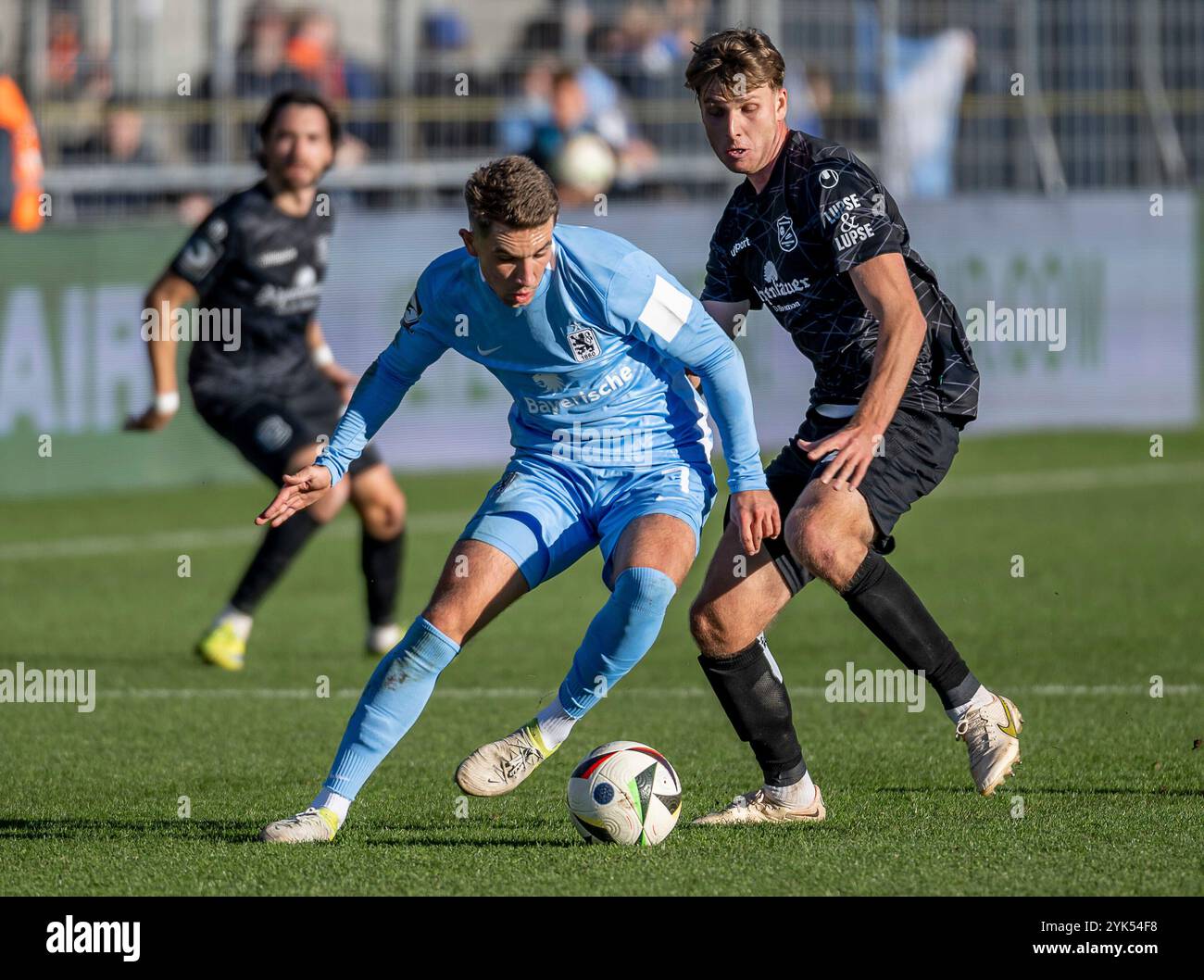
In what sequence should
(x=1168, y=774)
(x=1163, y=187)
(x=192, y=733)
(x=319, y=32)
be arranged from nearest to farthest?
1. (x=1168, y=774)
2. (x=192, y=733)
3. (x=319, y=32)
4. (x=1163, y=187)

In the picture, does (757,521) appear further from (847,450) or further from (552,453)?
(552,453)

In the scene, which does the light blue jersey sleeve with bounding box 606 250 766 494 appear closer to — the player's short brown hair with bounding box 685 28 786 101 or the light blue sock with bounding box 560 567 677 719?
the light blue sock with bounding box 560 567 677 719

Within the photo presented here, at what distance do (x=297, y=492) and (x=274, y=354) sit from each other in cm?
392

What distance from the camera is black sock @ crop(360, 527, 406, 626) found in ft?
28.8

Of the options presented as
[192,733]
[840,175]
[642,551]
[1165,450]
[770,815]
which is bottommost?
[1165,450]

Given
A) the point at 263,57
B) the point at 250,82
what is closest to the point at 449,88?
the point at 263,57

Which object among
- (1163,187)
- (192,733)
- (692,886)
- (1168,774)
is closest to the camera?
(692,886)

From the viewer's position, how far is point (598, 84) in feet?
52.9

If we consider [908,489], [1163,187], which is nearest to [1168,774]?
[908,489]

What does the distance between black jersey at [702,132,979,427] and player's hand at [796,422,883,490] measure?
27cm
